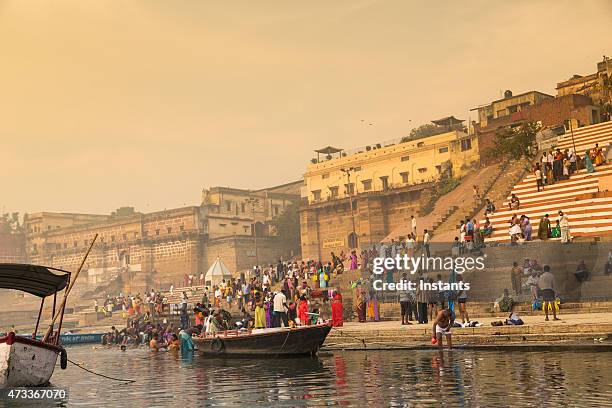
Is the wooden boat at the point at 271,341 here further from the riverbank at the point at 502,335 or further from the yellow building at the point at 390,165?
the yellow building at the point at 390,165

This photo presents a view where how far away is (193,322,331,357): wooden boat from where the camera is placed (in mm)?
17188

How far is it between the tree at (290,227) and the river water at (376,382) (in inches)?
2062

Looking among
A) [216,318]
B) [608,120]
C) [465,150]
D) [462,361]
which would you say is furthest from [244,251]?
[462,361]

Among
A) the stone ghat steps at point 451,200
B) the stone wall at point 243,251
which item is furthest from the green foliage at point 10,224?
the stone ghat steps at point 451,200

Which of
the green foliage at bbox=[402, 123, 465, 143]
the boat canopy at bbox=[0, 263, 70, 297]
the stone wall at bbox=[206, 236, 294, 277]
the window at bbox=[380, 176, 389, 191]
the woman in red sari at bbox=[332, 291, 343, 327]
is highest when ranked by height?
the green foliage at bbox=[402, 123, 465, 143]

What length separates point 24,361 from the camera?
42.5 ft

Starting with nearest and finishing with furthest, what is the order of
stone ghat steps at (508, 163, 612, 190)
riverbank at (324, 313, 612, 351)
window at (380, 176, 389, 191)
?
riverbank at (324, 313, 612, 351)
stone ghat steps at (508, 163, 612, 190)
window at (380, 176, 389, 191)

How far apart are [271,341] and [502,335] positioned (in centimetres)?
530

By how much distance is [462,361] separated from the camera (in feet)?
45.6

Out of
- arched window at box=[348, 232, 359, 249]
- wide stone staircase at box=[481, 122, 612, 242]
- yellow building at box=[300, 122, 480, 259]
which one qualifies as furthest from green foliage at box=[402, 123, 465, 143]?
wide stone staircase at box=[481, 122, 612, 242]

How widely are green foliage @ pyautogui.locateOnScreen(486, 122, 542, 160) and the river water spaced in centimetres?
2229

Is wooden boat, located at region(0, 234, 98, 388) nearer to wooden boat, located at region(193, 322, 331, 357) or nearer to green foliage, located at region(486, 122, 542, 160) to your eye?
wooden boat, located at region(193, 322, 331, 357)

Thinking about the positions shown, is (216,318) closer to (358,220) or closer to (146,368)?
(146,368)

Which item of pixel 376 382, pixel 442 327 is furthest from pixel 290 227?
pixel 376 382
